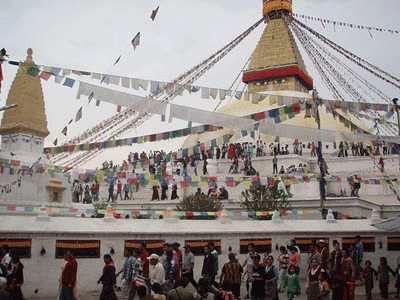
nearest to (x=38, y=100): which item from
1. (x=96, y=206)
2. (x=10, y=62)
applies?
(x=96, y=206)

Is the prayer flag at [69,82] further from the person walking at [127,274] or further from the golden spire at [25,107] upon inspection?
the golden spire at [25,107]

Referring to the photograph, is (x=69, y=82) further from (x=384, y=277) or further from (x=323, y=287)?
(x=384, y=277)

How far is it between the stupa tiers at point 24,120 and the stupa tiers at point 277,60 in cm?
2700

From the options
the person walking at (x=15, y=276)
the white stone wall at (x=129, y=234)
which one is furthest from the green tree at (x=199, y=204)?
the person walking at (x=15, y=276)

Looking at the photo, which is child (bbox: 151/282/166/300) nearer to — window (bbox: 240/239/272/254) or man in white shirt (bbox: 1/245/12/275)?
man in white shirt (bbox: 1/245/12/275)

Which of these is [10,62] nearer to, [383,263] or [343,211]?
[383,263]

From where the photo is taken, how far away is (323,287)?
7.34m

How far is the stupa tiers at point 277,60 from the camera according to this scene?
43312mm

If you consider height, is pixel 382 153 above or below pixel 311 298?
above

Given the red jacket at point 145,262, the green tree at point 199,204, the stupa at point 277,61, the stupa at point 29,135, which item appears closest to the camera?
the red jacket at point 145,262

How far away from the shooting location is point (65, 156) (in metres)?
20.8

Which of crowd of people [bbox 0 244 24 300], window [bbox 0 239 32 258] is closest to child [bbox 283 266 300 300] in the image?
crowd of people [bbox 0 244 24 300]

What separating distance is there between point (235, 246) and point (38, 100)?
12541 millimetres

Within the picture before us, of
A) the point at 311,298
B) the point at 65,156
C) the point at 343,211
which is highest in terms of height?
the point at 65,156
